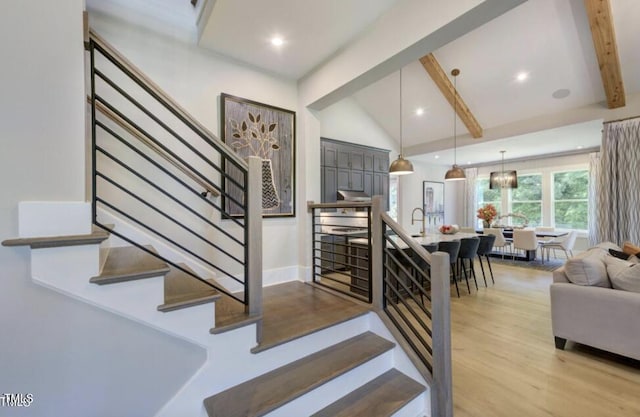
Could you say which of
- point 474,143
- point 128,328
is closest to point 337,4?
point 128,328

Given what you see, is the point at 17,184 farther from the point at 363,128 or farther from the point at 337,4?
the point at 363,128

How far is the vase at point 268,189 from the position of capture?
128 inches

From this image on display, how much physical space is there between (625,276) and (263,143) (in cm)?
378

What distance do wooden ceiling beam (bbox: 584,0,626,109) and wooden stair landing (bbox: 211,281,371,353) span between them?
437 centimetres

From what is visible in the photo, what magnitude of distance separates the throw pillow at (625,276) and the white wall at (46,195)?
3833 millimetres

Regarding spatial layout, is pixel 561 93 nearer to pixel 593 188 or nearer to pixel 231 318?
pixel 593 188

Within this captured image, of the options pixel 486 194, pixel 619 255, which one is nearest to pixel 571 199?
pixel 486 194

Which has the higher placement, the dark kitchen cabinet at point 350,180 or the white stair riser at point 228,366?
the dark kitchen cabinet at point 350,180

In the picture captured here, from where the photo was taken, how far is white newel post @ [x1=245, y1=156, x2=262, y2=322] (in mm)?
1730

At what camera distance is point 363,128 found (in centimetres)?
549

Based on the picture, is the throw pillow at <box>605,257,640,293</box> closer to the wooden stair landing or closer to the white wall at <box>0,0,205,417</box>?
the wooden stair landing

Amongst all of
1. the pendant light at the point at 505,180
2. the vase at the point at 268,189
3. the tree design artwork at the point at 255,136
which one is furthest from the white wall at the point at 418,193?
the tree design artwork at the point at 255,136

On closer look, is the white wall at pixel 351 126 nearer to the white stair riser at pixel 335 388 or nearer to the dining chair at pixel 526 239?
the dining chair at pixel 526 239

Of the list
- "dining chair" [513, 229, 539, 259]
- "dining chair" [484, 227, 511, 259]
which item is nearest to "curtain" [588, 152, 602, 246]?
"dining chair" [513, 229, 539, 259]
